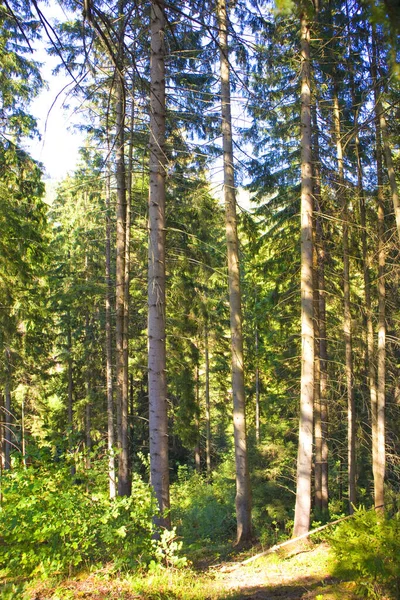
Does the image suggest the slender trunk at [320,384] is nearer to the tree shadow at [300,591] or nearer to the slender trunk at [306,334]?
the slender trunk at [306,334]

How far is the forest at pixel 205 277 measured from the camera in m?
4.46

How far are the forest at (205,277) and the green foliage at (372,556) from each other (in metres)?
0.02

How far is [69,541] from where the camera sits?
4.68 m

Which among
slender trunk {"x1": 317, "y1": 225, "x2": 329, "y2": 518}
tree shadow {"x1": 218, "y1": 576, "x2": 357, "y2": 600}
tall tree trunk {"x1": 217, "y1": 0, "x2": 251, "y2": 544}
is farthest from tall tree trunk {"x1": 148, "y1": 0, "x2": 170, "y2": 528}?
slender trunk {"x1": 317, "y1": 225, "x2": 329, "y2": 518}

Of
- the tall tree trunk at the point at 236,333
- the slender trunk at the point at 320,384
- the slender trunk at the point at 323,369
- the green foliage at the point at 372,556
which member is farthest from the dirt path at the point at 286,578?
the slender trunk at the point at 323,369

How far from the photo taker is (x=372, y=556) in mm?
3771

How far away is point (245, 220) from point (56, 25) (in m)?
6.67

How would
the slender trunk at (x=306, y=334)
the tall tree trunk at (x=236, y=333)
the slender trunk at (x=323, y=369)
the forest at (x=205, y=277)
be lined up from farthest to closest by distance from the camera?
the slender trunk at (x=323, y=369), the tall tree trunk at (x=236, y=333), the slender trunk at (x=306, y=334), the forest at (x=205, y=277)

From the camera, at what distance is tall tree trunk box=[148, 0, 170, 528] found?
245 inches

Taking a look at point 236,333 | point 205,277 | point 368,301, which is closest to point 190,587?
point 236,333

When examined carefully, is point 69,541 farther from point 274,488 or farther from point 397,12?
point 274,488

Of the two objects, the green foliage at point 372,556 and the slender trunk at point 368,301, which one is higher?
the slender trunk at point 368,301

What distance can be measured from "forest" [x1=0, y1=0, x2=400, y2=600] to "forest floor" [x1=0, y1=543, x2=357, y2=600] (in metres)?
0.03

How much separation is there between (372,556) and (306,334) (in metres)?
5.46
